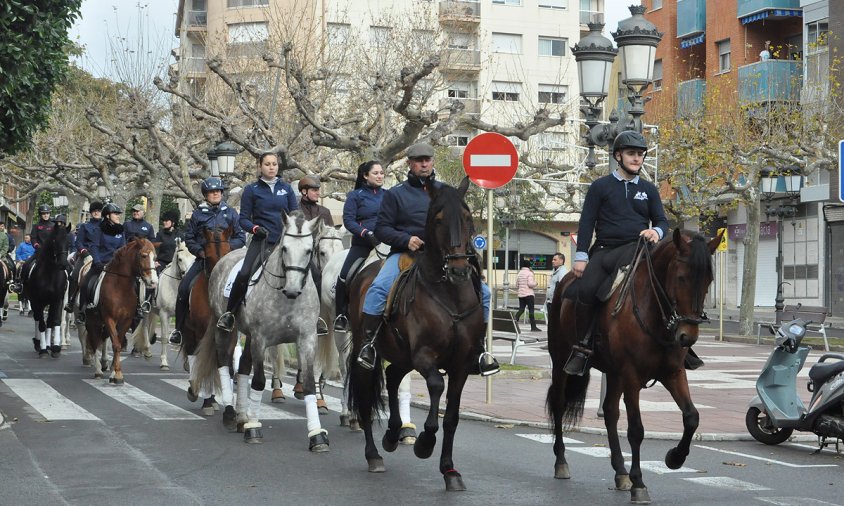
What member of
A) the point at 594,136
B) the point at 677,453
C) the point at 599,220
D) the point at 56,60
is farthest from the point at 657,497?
the point at 56,60

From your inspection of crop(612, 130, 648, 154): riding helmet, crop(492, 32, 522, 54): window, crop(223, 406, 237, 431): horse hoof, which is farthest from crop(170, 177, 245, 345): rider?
crop(492, 32, 522, 54): window

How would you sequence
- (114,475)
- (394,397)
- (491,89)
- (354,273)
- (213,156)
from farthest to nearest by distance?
(491,89), (213,156), (354,273), (394,397), (114,475)

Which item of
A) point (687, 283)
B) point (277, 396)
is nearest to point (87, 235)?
point (277, 396)

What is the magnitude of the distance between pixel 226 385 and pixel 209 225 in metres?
2.63

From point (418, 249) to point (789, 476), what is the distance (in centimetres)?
349

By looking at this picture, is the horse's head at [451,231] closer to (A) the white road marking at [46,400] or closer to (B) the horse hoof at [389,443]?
(B) the horse hoof at [389,443]

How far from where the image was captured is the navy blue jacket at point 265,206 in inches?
504

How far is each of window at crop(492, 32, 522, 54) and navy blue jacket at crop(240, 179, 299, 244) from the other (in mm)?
62873

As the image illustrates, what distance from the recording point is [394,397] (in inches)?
415

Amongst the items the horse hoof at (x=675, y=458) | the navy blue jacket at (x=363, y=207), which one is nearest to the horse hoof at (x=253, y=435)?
the navy blue jacket at (x=363, y=207)

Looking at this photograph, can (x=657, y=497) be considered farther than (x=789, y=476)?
No

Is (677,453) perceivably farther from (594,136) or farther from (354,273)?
(594,136)

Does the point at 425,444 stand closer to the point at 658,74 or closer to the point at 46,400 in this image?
the point at 46,400

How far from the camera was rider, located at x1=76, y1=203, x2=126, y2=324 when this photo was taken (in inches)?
763
